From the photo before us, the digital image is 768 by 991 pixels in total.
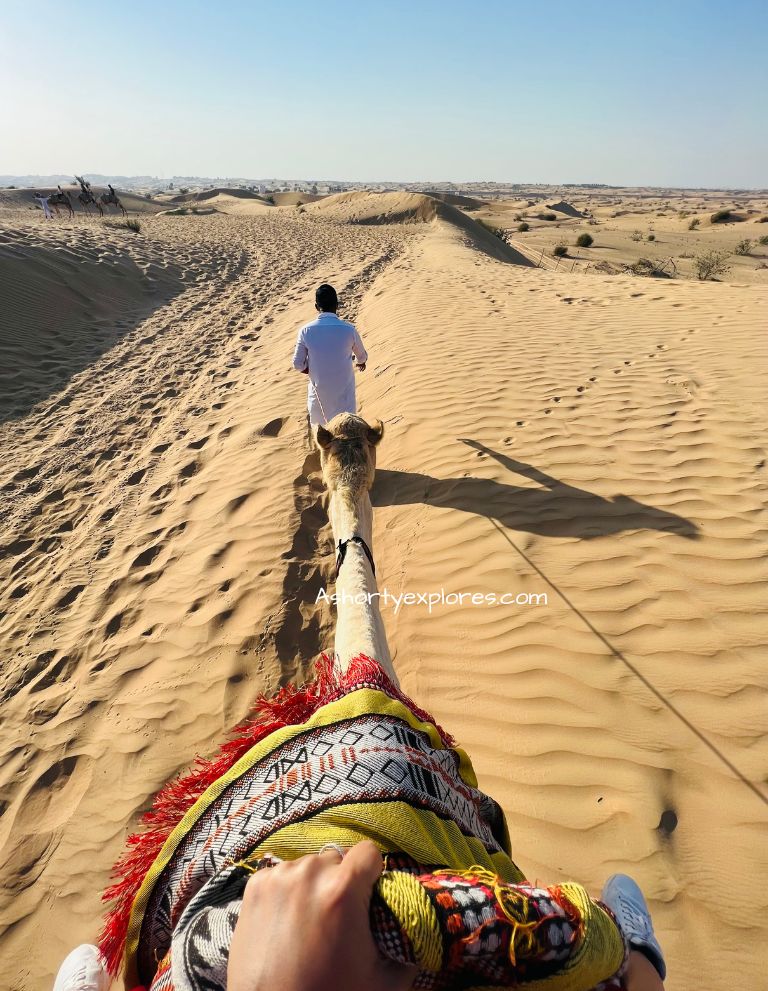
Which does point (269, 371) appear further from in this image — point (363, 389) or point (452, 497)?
point (452, 497)

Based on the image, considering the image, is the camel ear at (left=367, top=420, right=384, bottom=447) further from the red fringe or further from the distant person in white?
the distant person in white

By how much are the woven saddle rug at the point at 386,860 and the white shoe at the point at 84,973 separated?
0.11 ft

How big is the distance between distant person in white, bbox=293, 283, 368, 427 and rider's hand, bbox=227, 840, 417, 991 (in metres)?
4.13

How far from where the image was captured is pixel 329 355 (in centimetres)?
451

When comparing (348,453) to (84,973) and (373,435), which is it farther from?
(84,973)

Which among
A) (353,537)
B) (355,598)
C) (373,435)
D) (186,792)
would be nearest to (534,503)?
(373,435)

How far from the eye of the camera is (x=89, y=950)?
1.36 m

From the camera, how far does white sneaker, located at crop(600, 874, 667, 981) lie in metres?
1.24

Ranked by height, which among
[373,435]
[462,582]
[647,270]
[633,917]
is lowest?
[462,582]

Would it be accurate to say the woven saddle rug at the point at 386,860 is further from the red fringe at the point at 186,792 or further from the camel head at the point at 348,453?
the camel head at the point at 348,453

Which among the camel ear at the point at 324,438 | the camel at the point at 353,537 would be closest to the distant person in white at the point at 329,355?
the camel at the point at 353,537

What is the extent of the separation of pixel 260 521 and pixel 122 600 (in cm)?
129

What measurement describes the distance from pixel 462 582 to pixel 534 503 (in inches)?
41.3

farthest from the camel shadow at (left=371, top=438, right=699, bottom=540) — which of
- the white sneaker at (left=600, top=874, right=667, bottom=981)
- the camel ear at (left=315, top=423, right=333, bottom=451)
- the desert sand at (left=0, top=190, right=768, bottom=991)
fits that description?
the white sneaker at (left=600, top=874, right=667, bottom=981)
